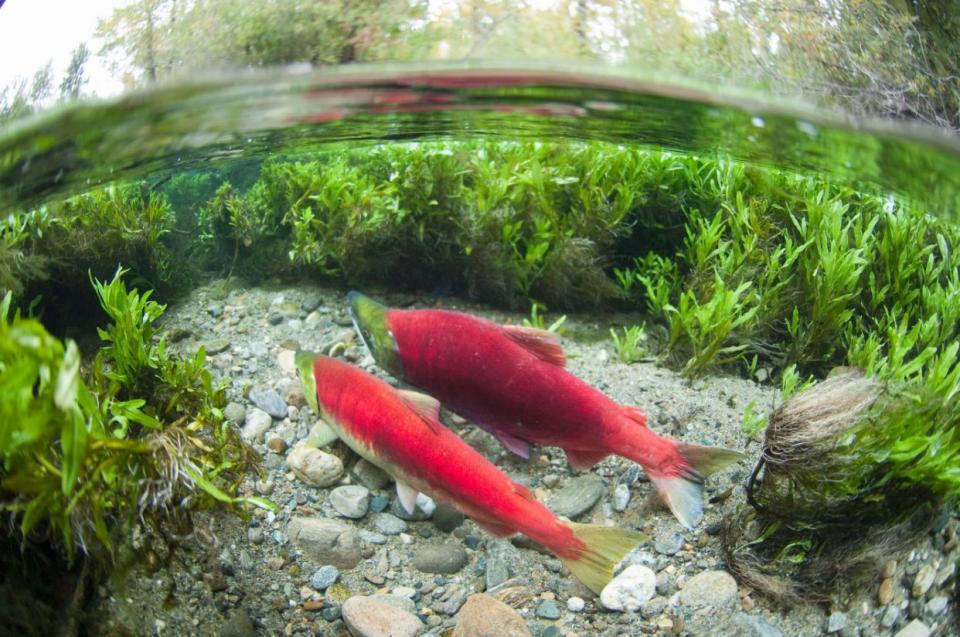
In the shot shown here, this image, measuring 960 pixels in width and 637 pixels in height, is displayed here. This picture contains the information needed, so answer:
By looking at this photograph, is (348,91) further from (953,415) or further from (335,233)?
(953,415)

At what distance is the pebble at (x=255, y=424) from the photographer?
3.95 m

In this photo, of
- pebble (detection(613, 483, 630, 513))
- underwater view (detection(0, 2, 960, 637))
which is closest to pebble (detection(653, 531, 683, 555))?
underwater view (detection(0, 2, 960, 637))

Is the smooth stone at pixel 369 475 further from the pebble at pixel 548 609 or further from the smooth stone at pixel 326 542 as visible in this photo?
the pebble at pixel 548 609

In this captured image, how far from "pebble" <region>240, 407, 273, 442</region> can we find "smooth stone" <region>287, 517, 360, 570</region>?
0.74 m

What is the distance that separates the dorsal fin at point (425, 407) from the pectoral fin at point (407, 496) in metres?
0.41

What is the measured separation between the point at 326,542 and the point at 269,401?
1.18 metres

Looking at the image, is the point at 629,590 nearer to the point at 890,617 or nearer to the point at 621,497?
the point at 621,497

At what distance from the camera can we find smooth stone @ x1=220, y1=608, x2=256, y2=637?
288 cm

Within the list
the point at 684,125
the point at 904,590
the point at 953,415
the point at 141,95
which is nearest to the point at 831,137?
the point at 684,125

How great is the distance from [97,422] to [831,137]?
4649mm

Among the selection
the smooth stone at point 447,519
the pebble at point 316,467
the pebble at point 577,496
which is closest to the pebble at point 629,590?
the pebble at point 577,496

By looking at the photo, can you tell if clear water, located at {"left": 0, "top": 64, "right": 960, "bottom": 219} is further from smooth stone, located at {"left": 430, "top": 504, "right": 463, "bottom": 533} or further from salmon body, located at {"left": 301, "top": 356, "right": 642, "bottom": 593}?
smooth stone, located at {"left": 430, "top": 504, "right": 463, "bottom": 533}

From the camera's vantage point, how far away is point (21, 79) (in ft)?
10.1

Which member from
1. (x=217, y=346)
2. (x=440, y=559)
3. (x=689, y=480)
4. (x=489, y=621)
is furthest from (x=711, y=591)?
(x=217, y=346)
